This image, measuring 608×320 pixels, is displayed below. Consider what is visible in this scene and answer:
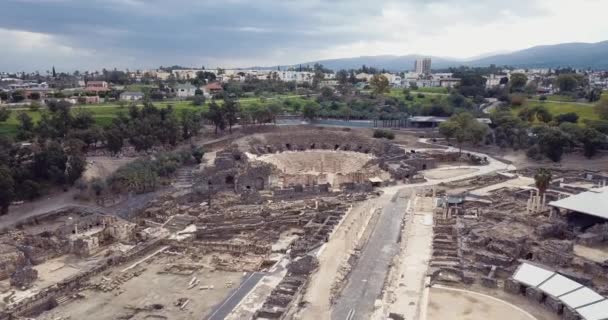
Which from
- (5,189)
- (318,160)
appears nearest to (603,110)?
(318,160)

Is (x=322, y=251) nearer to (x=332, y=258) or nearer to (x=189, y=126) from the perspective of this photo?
(x=332, y=258)

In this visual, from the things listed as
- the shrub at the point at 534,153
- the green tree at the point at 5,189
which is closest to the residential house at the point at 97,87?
the green tree at the point at 5,189

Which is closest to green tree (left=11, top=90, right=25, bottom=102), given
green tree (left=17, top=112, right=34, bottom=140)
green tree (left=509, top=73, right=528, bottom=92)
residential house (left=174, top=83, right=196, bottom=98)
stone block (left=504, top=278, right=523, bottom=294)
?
residential house (left=174, top=83, right=196, bottom=98)

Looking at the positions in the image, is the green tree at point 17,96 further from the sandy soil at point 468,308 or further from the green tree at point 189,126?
the sandy soil at point 468,308

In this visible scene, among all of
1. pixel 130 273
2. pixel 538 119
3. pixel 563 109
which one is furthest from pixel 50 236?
pixel 563 109

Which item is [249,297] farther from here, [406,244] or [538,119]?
[538,119]

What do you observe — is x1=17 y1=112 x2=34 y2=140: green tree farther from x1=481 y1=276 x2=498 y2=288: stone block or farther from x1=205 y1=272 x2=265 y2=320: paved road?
x1=481 y1=276 x2=498 y2=288: stone block
